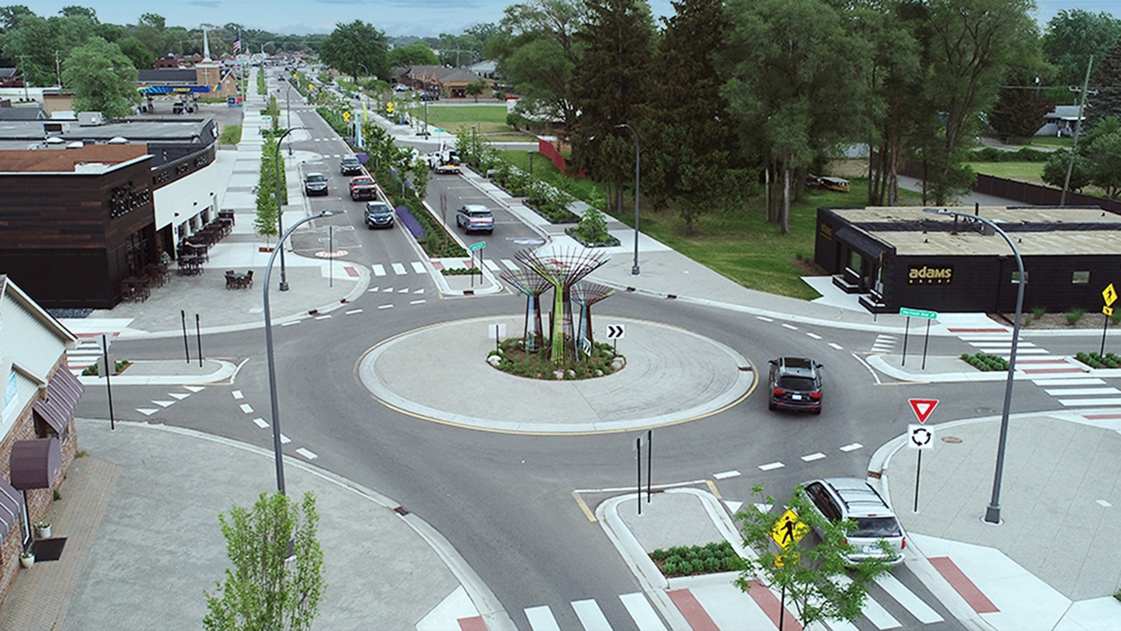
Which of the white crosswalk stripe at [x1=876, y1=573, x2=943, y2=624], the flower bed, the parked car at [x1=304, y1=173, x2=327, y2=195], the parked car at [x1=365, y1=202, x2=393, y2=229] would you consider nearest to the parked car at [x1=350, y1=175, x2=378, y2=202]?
the parked car at [x1=304, y1=173, x2=327, y2=195]

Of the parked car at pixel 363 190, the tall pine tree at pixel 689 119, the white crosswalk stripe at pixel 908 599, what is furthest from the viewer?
the parked car at pixel 363 190

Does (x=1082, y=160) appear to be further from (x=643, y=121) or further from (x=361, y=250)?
(x=361, y=250)

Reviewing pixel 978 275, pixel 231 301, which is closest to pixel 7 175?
pixel 231 301

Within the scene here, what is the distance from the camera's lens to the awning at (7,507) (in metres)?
15.8

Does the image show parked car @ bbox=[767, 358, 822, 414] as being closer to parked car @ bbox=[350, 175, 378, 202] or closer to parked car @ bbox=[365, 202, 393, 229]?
parked car @ bbox=[365, 202, 393, 229]

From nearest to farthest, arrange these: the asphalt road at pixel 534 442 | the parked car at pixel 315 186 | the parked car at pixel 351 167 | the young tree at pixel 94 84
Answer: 1. the asphalt road at pixel 534 442
2. the parked car at pixel 315 186
3. the parked car at pixel 351 167
4. the young tree at pixel 94 84

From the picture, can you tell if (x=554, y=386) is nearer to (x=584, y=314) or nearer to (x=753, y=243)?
(x=584, y=314)

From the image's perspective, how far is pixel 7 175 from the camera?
112ft

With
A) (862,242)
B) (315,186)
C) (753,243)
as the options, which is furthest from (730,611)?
(315,186)

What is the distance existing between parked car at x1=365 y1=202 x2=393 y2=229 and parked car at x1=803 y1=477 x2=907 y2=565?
3830 centimetres

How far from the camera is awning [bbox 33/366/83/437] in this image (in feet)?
67.9

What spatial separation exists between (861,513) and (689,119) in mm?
35311

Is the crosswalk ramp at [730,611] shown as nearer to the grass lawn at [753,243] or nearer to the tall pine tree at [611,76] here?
the grass lawn at [753,243]

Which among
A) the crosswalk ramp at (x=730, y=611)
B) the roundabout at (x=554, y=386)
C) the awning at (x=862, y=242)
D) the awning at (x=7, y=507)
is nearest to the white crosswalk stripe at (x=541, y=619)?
the crosswalk ramp at (x=730, y=611)
